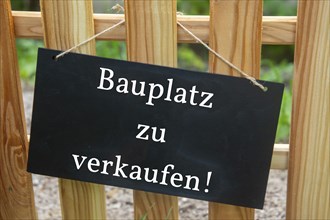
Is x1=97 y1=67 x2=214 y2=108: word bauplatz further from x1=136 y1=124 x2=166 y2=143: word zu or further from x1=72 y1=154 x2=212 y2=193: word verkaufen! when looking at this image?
x1=72 y1=154 x2=212 y2=193: word verkaufen!

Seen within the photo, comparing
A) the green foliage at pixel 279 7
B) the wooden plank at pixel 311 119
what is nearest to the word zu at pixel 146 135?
the wooden plank at pixel 311 119

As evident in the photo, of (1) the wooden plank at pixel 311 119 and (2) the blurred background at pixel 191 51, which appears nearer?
(1) the wooden plank at pixel 311 119

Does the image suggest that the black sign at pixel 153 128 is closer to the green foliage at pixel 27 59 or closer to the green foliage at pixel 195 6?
the green foliage at pixel 27 59

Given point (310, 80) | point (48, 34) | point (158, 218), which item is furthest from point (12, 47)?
point (310, 80)

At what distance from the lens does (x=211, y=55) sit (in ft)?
6.24

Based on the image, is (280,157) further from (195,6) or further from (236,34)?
(195,6)

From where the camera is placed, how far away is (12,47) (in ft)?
6.55

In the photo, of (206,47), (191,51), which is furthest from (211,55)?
(191,51)

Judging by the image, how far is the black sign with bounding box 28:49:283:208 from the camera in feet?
6.20

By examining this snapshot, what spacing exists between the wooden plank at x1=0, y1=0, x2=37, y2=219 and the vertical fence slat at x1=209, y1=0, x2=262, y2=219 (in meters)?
0.65

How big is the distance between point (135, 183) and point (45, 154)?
32 centimetres

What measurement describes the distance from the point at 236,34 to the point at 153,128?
397 mm

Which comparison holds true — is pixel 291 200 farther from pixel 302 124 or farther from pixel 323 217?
pixel 302 124

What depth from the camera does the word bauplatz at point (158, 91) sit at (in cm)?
189
